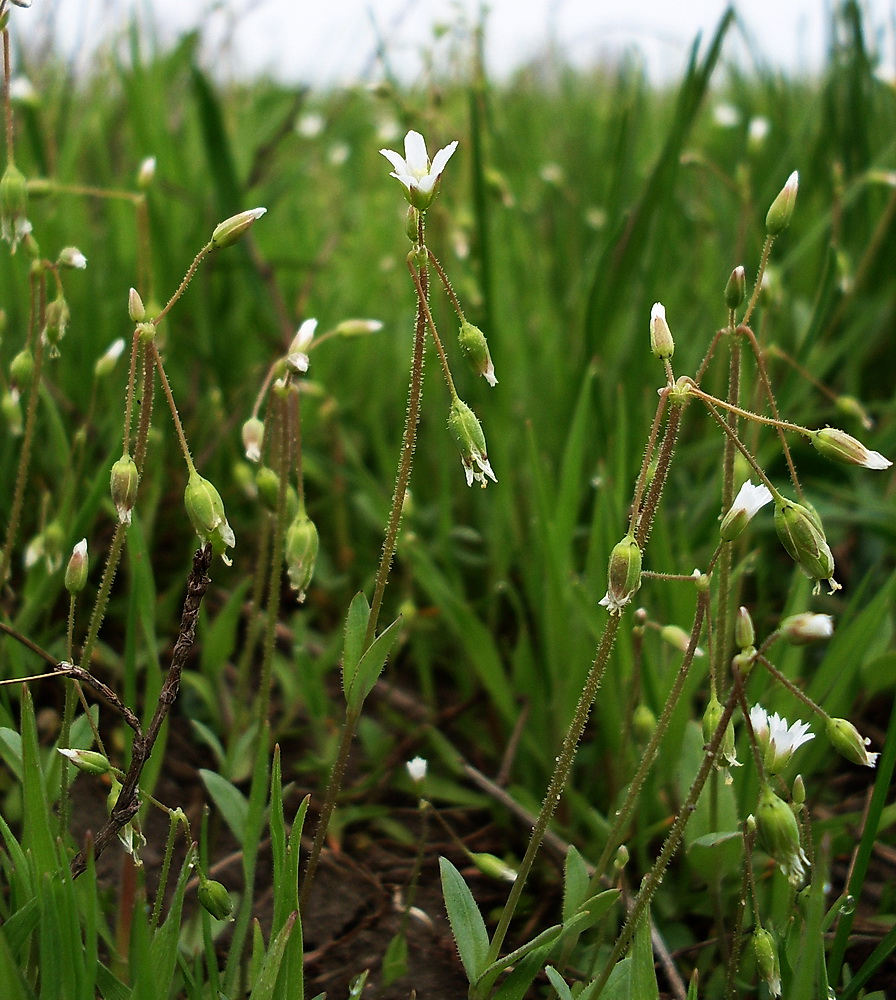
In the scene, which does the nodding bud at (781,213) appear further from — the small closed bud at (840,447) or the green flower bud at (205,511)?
the green flower bud at (205,511)

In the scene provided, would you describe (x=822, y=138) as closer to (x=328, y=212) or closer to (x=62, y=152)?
(x=328, y=212)

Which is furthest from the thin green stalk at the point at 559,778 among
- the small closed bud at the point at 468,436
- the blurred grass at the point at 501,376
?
the blurred grass at the point at 501,376

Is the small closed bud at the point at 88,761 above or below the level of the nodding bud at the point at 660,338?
below

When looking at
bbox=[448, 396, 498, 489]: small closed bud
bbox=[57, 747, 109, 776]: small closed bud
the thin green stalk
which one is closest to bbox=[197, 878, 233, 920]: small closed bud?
bbox=[57, 747, 109, 776]: small closed bud

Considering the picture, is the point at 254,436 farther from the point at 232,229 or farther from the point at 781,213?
the point at 781,213

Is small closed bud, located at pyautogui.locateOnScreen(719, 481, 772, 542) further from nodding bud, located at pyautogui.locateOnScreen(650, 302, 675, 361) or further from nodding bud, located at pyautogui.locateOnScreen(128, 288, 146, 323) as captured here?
nodding bud, located at pyautogui.locateOnScreen(128, 288, 146, 323)

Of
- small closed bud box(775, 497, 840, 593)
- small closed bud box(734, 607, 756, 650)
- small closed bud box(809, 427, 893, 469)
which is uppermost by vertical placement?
small closed bud box(809, 427, 893, 469)

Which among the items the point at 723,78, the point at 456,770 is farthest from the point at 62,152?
the point at 723,78

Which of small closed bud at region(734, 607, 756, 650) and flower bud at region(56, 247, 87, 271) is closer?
small closed bud at region(734, 607, 756, 650)
